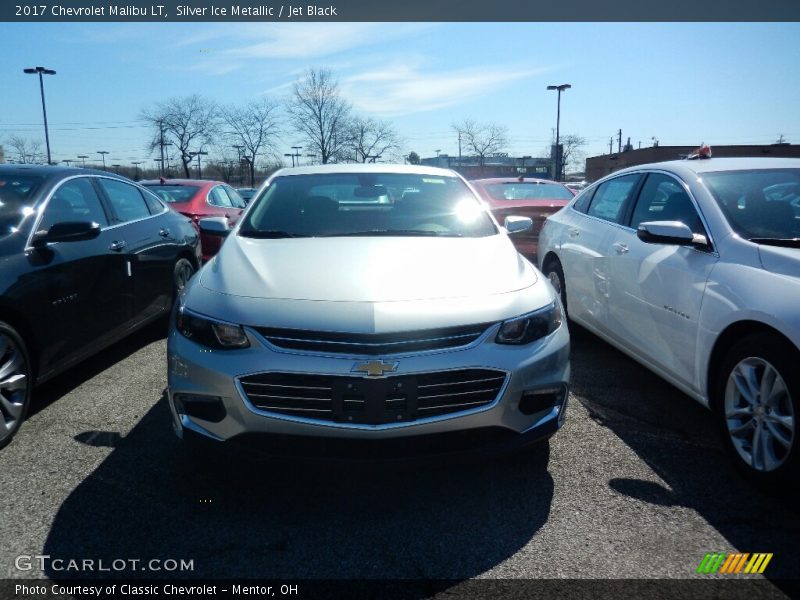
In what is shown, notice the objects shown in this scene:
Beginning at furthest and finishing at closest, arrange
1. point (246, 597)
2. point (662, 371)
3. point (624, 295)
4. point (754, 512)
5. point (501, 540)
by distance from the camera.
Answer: point (624, 295) → point (662, 371) → point (754, 512) → point (501, 540) → point (246, 597)

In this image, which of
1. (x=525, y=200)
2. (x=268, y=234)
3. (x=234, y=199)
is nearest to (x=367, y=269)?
(x=268, y=234)

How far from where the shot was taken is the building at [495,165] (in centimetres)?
6047

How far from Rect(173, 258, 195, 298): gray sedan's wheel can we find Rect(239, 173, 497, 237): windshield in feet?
6.40

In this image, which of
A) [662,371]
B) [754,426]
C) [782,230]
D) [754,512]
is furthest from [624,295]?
[754,512]

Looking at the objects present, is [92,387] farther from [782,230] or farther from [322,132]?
[322,132]

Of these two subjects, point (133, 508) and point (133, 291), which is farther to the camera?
point (133, 291)

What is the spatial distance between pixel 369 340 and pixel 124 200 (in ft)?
11.8

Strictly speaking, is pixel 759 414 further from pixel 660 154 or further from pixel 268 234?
pixel 660 154

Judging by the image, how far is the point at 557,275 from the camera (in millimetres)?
5598

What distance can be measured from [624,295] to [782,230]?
Result: 3.46 ft

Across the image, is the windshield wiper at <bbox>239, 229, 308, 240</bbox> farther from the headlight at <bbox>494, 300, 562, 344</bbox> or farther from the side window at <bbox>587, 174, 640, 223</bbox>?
the side window at <bbox>587, 174, 640, 223</bbox>

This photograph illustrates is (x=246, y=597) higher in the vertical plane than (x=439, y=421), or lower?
lower

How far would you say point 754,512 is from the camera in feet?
8.70

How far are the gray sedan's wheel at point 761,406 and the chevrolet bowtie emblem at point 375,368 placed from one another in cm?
164
